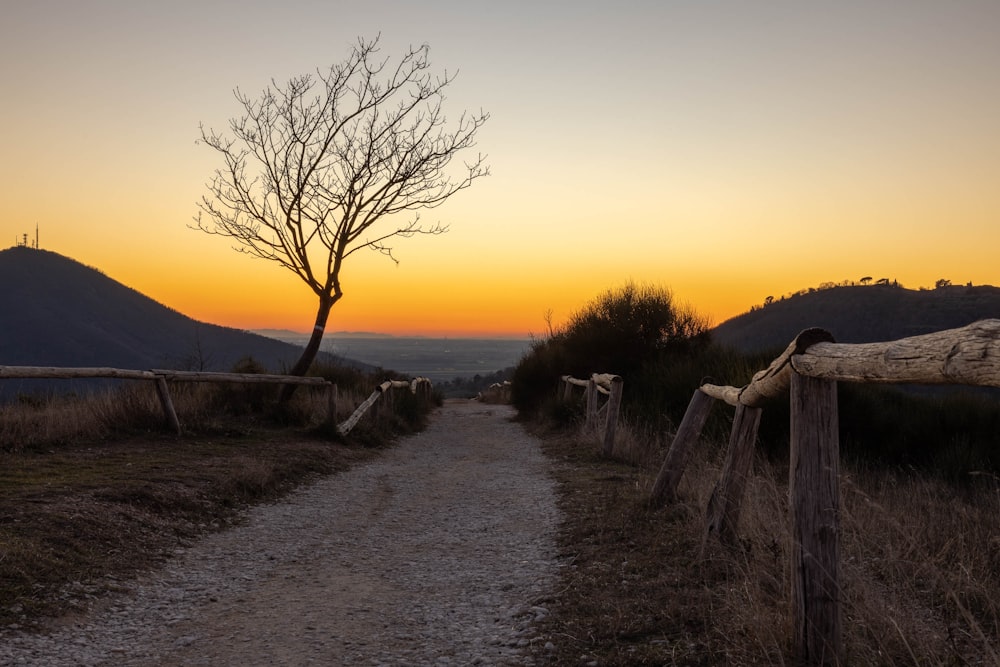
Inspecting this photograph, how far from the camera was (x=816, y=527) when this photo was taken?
11.5ft

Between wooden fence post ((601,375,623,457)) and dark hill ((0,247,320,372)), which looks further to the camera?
dark hill ((0,247,320,372))

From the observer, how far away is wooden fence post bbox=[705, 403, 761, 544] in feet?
17.6

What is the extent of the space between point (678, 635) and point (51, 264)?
11949 centimetres

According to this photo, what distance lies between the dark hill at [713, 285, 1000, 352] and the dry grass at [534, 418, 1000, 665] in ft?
165

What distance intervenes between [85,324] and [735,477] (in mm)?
100850

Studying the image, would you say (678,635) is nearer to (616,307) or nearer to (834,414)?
(834,414)

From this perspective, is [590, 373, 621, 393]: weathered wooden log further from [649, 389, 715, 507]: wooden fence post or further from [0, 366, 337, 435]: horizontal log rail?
[649, 389, 715, 507]: wooden fence post

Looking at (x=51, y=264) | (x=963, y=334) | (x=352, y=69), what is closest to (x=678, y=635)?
(x=963, y=334)

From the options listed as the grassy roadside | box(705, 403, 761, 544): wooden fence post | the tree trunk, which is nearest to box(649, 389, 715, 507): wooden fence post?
box(705, 403, 761, 544): wooden fence post

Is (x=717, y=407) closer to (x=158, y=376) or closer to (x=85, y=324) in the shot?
(x=158, y=376)

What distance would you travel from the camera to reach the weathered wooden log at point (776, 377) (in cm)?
372

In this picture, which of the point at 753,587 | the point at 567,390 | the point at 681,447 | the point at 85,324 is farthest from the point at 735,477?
the point at 85,324

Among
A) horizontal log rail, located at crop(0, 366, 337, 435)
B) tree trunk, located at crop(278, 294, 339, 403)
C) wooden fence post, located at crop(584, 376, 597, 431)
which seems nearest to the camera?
horizontal log rail, located at crop(0, 366, 337, 435)

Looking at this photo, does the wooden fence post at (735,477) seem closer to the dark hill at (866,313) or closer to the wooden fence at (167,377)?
the wooden fence at (167,377)
